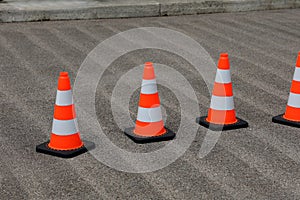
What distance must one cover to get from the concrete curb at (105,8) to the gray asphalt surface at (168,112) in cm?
20

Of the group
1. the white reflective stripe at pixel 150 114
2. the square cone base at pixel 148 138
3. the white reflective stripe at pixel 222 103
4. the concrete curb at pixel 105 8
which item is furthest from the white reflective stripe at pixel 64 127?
the concrete curb at pixel 105 8

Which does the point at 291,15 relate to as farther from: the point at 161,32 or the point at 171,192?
the point at 171,192

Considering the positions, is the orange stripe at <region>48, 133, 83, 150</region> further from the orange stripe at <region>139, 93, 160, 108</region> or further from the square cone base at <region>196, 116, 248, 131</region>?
the square cone base at <region>196, 116, 248, 131</region>

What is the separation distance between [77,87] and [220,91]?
6.62 feet

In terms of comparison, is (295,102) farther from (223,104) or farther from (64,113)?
(64,113)

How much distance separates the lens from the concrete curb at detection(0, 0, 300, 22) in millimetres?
10312

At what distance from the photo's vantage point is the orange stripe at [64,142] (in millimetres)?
5379

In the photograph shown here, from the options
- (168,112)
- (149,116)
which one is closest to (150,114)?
(149,116)

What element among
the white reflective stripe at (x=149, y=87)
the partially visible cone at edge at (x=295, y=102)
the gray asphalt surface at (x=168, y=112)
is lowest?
the gray asphalt surface at (x=168, y=112)

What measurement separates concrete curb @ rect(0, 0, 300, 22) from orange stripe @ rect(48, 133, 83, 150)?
17.4ft

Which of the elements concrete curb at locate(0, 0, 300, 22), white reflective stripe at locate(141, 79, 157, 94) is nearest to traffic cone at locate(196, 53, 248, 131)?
white reflective stripe at locate(141, 79, 157, 94)

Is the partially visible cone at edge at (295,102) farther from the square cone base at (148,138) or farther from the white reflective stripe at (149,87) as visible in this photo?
the white reflective stripe at (149,87)

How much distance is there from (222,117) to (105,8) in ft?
17.4

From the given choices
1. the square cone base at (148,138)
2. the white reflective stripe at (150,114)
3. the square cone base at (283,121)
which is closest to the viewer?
the square cone base at (148,138)
